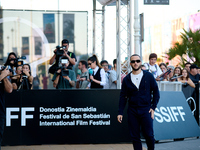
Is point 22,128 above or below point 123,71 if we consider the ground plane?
below

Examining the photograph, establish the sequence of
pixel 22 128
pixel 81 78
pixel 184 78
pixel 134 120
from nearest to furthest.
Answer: pixel 134 120
pixel 22 128
pixel 81 78
pixel 184 78

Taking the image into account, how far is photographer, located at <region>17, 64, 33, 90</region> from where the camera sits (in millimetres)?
9891

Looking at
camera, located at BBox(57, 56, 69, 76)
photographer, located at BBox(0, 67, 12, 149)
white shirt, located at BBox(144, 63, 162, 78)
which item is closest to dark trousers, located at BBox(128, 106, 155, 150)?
photographer, located at BBox(0, 67, 12, 149)

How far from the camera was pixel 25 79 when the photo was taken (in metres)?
9.89

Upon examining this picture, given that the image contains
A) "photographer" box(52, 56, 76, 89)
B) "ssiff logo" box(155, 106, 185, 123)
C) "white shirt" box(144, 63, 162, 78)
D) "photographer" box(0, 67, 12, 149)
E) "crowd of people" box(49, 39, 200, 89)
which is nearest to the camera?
"photographer" box(0, 67, 12, 149)

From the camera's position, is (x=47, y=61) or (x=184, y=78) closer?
(x=47, y=61)

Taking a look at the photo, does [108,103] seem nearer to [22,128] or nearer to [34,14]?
[22,128]

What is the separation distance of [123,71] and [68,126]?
4.12 metres

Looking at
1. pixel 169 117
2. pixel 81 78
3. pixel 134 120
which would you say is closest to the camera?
pixel 134 120

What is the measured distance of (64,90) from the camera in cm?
976

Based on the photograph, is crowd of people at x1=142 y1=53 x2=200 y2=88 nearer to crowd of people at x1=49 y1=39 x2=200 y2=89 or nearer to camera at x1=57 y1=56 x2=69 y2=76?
crowd of people at x1=49 y1=39 x2=200 y2=89

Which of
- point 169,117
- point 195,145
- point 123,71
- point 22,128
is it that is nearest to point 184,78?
point 123,71

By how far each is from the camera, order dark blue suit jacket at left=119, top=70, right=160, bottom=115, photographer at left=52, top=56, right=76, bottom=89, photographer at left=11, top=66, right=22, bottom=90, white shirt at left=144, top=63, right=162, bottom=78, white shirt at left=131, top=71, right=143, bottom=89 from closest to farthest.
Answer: dark blue suit jacket at left=119, top=70, right=160, bottom=115, white shirt at left=131, top=71, right=143, bottom=89, photographer at left=52, top=56, right=76, bottom=89, photographer at left=11, top=66, right=22, bottom=90, white shirt at left=144, top=63, right=162, bottom=78

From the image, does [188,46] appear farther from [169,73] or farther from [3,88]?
[3,88]
